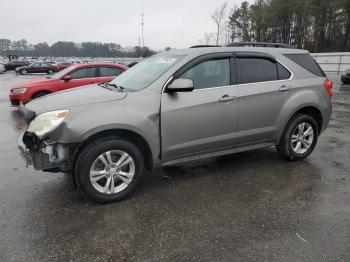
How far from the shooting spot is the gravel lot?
2.91 m

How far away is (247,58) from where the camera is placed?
15.4 feet

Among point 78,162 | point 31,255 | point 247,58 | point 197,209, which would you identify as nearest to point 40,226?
point 31,255

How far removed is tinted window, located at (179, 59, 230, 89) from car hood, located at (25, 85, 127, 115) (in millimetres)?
965

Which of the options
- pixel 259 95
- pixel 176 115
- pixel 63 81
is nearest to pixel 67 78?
pixel 63 81

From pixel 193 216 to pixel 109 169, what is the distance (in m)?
1.10

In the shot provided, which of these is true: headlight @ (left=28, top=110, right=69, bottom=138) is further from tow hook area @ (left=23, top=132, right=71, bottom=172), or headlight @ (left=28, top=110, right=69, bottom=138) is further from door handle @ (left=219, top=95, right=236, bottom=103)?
door handle @ (left=219, top=95, right=236, bottom=103)

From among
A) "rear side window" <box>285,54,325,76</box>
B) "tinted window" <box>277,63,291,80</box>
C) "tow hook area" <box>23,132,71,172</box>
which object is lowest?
"tow hook area" <box>23,132,71,172</box>

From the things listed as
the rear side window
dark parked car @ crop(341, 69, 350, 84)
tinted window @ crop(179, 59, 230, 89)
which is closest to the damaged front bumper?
tinted window @ crop(179, 59, 230, 89)

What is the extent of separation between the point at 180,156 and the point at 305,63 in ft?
8.69

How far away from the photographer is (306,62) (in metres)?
5.22

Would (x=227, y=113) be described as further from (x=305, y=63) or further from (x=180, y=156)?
(x=305, y=63)

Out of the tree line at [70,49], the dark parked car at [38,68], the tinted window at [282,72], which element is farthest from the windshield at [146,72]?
the tree line at [70,49]

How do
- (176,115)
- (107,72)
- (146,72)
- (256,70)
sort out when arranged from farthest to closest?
(107,72)
(256,70)
(146,72)
(176,115)

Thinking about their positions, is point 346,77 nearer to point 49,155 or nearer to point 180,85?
point 180,85
